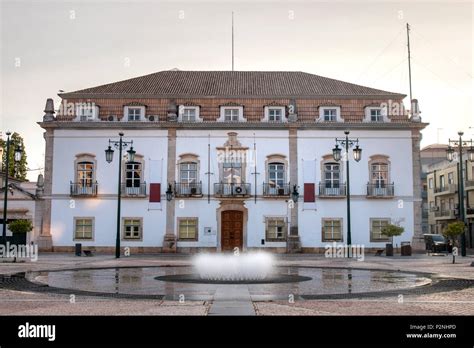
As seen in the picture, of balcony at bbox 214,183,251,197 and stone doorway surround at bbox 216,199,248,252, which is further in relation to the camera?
stone doorway surround at bbox 216,199,248,252

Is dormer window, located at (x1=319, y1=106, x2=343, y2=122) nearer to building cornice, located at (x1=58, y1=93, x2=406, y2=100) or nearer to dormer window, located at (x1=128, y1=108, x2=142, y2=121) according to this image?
building cornice, located at (x1=58, y1=93, x2=406, y2=100)

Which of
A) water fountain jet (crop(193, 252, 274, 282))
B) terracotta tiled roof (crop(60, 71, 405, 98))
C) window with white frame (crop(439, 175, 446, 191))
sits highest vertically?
Answer: terracotta tiled roof (crop(60, 71, 405, 98))

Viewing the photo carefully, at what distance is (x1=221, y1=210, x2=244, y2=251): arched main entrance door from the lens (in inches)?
1394

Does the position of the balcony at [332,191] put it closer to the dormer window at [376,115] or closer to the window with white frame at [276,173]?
the window with white frame at [276,173]

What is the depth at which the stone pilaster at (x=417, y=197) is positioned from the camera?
3503 cm

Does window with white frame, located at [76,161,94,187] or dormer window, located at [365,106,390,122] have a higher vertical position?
dormer window, located at [365,106,390,122]

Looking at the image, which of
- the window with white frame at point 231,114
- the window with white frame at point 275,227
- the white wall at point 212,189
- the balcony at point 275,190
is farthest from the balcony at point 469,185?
the window with white frame at point 231,114

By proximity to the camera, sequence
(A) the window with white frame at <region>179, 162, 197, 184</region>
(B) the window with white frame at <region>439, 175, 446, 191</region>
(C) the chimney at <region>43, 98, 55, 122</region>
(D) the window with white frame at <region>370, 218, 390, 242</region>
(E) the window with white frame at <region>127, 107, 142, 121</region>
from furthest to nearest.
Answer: (B) the window with white frame at <region>439, 175, 446, 191</region>, (E) the window with white frame at <region>127, 107, 142, 121</region>, (C) the chimney at <region>43, 98, 55, 122</region>, (A) the window with white frame at <region>179, 162, 197, 184</region>, (D) the window with white frame at <region>370, 218, 390, 242</region>

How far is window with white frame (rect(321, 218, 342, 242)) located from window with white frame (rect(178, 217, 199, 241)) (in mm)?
8199

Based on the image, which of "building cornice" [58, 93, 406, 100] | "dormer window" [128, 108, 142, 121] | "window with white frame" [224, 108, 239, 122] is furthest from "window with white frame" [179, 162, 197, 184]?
"building cornice" [58, 93, 406, 100]

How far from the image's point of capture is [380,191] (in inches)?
1393

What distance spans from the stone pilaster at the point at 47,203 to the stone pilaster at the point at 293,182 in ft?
50.6

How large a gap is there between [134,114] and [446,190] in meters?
35.3
